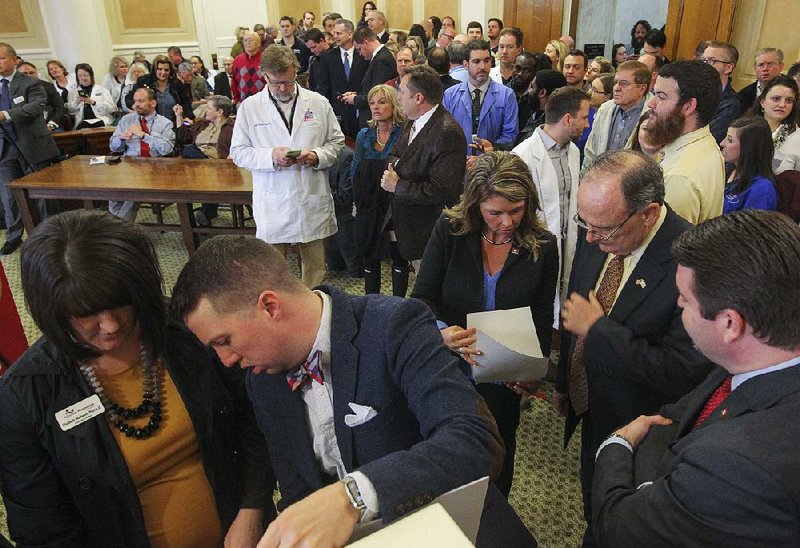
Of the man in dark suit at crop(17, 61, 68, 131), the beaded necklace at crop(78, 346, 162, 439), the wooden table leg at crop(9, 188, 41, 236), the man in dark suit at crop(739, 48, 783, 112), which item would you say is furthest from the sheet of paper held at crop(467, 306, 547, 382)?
the man in dark suit at crop(17, 61, 68, 131)

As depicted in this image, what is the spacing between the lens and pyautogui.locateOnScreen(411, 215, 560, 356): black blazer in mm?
2086

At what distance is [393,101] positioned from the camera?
378cm

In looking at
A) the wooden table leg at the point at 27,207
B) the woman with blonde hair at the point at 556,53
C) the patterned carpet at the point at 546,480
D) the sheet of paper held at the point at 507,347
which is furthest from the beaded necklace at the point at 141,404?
the woman with blonde hair at the point at 556,53

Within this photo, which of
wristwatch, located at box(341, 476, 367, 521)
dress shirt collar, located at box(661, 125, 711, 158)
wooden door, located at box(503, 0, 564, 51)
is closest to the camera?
wristwatch, located at box(341, 476, 367, 521)

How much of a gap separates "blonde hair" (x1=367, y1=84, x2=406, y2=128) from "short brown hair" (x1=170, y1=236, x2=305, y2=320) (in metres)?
2.81

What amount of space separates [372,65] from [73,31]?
6311mm

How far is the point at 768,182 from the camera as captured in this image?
9.63ft

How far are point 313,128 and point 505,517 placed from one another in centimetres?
296

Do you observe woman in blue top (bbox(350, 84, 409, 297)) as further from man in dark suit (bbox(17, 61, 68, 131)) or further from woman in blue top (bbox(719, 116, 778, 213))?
man in dark suit (bbox(17, 61, 68, 131))

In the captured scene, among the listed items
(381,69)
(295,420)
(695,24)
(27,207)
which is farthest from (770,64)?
(27,207)

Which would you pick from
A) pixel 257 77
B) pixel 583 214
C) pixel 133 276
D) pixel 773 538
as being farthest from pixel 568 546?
pixel 257 77

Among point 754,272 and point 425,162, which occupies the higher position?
point 754,272

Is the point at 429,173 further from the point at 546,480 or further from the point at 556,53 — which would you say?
the point at 556,53

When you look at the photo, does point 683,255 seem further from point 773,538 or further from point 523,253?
point 523,253
